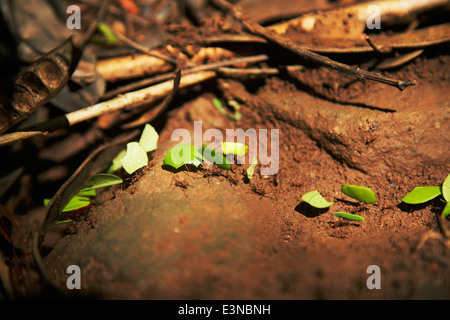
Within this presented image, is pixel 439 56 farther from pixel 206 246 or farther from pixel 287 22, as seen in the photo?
pixel 206 246

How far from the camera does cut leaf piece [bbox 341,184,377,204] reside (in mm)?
1564

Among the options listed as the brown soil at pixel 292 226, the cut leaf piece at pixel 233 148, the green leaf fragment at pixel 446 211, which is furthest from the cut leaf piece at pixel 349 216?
the cut leaf piece at pixel 233 148

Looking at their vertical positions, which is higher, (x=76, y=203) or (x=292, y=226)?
(x=76, y=203)

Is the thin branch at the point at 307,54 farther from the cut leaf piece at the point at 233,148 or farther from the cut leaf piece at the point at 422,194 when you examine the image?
the cut leaf piece at the point at 233,148

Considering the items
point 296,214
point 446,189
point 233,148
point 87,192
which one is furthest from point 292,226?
point 87,192

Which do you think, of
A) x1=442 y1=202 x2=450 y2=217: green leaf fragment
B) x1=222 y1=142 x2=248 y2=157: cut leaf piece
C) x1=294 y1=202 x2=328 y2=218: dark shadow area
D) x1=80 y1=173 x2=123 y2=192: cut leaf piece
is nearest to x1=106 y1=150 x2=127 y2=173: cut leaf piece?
x1=80 y1=173 x2=123 y2=192: cut leaf piece

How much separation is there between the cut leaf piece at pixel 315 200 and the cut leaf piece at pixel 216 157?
498 millimetres

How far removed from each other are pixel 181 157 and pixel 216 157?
216 millimetres

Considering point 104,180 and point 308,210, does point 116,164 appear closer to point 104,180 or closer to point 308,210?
point 104,180

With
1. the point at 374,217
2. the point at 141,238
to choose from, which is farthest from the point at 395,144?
the point at 141,238

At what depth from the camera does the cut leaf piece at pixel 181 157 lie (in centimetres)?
163

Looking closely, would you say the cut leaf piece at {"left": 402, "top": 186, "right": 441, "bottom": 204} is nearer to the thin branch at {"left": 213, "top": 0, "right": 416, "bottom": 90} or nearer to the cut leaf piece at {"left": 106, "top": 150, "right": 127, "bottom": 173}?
the thin branch at {"left": 213, "top": 0, "right": 416, "bottom": 90}

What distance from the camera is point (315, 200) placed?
158 centimetres

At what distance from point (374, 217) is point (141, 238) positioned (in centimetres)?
130
